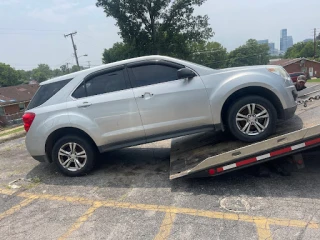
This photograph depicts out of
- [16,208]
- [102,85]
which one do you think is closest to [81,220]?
[16,208]

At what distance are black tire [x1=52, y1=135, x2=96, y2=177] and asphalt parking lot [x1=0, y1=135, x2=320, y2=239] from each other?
A: 0.13 metres

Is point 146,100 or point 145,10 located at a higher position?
point 145,10

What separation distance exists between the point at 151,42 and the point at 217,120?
906 inches

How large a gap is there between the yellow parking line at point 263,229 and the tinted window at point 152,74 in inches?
89.9

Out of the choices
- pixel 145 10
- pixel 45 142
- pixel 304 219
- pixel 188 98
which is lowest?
pixel 304 219

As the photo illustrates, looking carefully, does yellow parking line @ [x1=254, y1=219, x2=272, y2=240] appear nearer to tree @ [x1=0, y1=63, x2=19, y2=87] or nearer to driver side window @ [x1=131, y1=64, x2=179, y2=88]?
driver side window @ [x1=131, y1=64, x2=179, y2=88]

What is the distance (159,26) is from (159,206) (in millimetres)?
24487

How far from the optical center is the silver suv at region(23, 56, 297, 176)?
3.87 metres

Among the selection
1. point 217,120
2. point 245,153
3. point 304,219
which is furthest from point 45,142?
point 304,219

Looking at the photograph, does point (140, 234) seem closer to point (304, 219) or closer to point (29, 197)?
point (304, 219)

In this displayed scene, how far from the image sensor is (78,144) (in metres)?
4.38

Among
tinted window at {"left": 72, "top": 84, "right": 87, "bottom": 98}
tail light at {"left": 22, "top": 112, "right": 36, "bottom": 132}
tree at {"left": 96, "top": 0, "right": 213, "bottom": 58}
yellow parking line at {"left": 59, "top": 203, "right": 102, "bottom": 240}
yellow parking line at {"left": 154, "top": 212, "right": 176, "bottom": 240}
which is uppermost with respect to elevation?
tree at {"left": 96, "top": 0, "right": 213, "bottom": 58}

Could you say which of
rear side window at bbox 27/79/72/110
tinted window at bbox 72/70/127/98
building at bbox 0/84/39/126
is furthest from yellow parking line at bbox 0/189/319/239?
building at bbox 0/84/39/126

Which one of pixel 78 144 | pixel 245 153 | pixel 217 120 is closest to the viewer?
pixel 245 153
